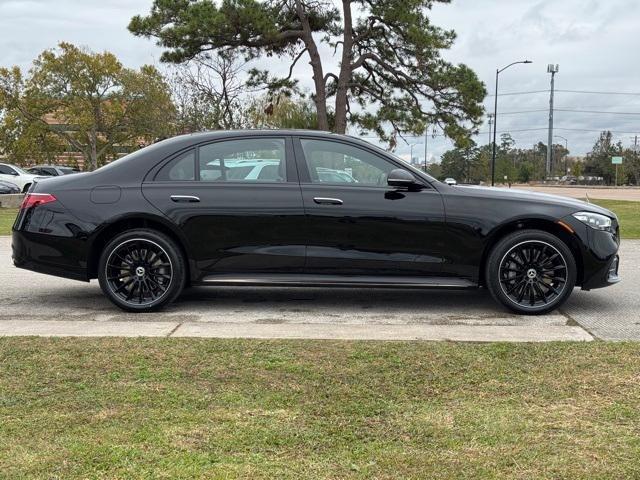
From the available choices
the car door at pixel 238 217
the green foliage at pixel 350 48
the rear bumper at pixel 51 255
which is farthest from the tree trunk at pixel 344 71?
the rear bumper at pixel 51 255

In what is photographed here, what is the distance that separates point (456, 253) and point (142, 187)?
283 cm

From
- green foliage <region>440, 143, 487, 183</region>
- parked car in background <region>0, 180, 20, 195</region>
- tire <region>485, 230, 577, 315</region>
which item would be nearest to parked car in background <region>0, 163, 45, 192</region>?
parked car in background <region>0, 180, 20, 195</region>

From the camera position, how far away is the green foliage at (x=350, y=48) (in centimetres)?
2112

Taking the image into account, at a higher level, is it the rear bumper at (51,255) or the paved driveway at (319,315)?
the rear bumper at (51,255)

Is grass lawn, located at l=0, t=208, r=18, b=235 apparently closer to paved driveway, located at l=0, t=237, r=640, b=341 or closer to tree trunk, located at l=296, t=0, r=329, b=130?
paved driveway, located at l=0, t=237, r=640, b=341

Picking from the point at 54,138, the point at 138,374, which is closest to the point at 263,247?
the point at 138,374

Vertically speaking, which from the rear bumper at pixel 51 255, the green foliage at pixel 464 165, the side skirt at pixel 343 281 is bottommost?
the side skirt at pixel 343 281

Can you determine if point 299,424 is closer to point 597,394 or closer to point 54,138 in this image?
point 597,394

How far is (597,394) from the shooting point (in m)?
3.48

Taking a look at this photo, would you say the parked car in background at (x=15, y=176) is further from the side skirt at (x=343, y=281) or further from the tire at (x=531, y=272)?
the tire at (x=531, y=272)

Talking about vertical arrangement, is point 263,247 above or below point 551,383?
above

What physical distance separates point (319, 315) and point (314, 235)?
28.1 inches

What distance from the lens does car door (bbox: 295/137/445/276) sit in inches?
219

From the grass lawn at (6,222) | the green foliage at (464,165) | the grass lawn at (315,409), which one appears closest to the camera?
the grass lawn at (315,409)
